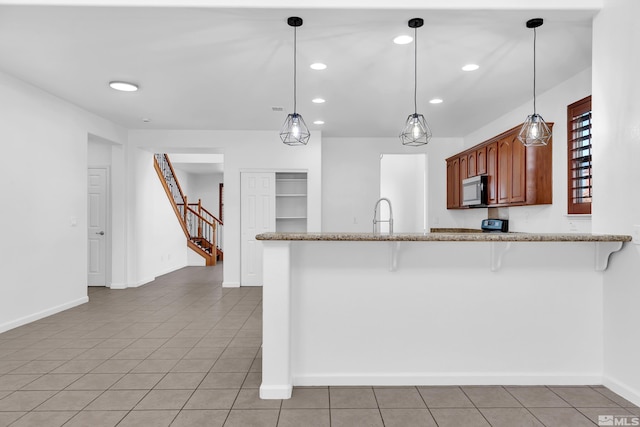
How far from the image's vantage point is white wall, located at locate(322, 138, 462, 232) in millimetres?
6891

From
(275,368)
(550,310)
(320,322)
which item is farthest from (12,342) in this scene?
(550,310)

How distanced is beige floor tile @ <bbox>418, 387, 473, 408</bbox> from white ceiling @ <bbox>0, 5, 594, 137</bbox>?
255 centimetres

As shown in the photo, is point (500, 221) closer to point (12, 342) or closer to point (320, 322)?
point (320, 322)

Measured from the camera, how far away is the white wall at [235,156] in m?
6.20

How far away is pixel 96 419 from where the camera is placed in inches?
85.3

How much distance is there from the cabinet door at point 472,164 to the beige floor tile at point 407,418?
4168mm

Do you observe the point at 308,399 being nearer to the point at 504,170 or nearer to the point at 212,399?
the point at 212,399

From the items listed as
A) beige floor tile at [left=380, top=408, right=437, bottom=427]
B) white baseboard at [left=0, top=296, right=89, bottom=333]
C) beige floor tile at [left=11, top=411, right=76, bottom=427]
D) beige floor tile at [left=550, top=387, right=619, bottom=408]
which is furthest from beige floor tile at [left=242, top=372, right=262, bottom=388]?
white baseboard at [left=0, top=296, right=89, bottom=333]

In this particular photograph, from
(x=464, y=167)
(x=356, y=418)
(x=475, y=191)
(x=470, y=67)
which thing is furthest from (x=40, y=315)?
(x=464, y=167)

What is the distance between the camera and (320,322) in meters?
2.59

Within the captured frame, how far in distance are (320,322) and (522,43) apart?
2729 mm

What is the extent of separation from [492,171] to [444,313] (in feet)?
10.4

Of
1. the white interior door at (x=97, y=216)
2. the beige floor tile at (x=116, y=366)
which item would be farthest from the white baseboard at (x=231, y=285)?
the beige floor tile at (x=116, y=366)

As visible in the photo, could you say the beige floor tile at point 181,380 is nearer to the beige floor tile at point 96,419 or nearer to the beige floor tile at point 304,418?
the beige floor tile at point 96,419
